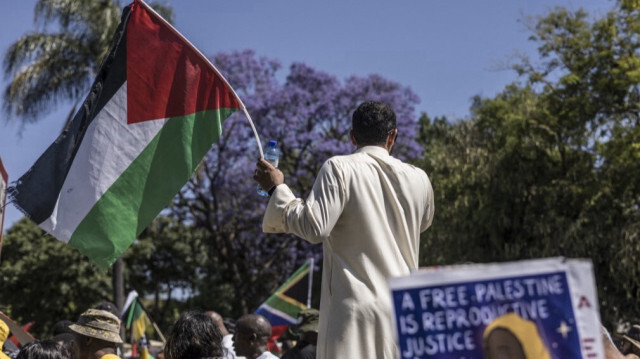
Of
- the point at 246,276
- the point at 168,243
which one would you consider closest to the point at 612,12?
the point at 246,276

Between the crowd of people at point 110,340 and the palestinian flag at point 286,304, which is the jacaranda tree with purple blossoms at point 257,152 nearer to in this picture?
the palestinian flag at point 286,304

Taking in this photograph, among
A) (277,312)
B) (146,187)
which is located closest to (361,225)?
(146,187)

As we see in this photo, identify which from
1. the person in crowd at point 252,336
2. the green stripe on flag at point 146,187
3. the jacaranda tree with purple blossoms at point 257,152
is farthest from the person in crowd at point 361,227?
the jacaranda tree with purple blossoms at point 257,152

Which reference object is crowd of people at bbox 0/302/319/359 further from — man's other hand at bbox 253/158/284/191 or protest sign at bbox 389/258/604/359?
protest sign at bbox 389/258/604/359

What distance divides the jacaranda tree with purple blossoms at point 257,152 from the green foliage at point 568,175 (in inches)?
201

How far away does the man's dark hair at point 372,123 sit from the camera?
4.02 meters

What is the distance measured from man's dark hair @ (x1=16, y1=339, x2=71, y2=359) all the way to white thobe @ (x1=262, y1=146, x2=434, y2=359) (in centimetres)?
203

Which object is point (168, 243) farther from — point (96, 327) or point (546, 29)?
point (96, 327)

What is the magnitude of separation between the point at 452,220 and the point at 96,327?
66.7ft

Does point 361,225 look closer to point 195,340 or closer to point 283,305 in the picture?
point 195,340

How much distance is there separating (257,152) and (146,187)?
2345 centimetres

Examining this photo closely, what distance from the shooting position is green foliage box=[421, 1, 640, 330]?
20.7 m

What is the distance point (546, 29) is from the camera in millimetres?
21750

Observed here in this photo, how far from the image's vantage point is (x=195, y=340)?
4.81 m
